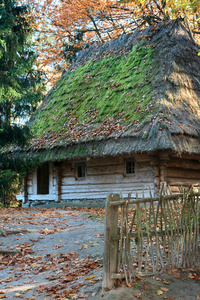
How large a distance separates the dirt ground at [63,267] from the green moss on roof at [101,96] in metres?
5.27

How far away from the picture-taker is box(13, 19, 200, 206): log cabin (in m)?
13.0

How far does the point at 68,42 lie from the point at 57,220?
A: 21.6 m

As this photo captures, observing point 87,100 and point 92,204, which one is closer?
point 92,204

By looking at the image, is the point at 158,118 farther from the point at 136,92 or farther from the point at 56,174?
the point at 56,174

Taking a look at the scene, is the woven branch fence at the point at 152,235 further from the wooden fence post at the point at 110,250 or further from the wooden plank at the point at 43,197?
the wooden plank at the point at 43,197

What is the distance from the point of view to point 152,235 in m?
5.48

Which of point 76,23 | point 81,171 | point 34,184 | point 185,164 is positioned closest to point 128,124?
point 185,164

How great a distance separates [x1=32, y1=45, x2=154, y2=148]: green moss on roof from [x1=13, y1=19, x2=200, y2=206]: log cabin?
0.06m

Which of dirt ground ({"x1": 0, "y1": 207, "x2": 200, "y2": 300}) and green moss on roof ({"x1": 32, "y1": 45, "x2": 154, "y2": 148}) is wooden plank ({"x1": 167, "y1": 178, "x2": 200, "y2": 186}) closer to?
green moss on roof ({"x1": 32, "y1": 45, "x2": 154, "y2": 148})

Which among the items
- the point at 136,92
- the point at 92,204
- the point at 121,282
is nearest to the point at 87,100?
the point at 136,92

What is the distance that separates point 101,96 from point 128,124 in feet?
12.5

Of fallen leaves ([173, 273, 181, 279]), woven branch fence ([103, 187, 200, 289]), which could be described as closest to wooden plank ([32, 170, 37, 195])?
woven branch fence ([103, 187, 200, 289])

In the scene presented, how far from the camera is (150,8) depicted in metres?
25.2

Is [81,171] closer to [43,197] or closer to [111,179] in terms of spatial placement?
[111,179]
